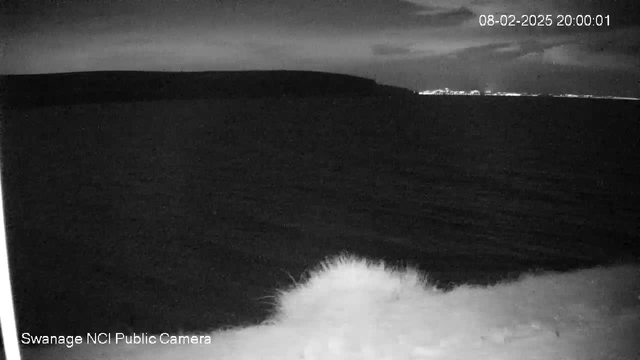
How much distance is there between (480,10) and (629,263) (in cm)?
108

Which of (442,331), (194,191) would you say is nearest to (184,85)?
(194,191)

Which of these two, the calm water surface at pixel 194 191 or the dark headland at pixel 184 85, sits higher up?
the dark headland at pixel 184 85

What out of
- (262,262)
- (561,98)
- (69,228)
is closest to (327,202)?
(262,262)

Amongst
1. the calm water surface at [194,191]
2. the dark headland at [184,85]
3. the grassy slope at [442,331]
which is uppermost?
the dark headland at [184,85]

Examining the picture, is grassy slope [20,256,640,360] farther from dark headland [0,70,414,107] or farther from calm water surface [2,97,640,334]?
dark headland [0,70,414,107]

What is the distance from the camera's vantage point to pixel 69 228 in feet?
8.06

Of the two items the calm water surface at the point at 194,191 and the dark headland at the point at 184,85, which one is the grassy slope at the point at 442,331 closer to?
the calm water surface at the point at 194,191

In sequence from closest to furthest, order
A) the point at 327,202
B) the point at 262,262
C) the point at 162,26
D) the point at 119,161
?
the point at 162,26 → the point at 119,161 → the point at 262,262 → the point at 327,202

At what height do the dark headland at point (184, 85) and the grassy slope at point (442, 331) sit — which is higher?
the dark headland at point (184, 85)

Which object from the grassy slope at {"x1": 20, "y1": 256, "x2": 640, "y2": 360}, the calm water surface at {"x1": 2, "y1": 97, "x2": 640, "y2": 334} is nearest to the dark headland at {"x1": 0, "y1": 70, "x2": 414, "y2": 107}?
the calm water surface at {"x1": 2, "y1": 97, "x2": 640, "y2": 334}

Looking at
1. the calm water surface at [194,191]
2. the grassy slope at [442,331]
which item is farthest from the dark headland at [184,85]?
the grassy slope at [442,331]

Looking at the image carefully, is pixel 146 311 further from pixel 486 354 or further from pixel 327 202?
pixel 327 202

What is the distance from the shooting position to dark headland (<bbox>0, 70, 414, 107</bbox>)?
1.97 metres

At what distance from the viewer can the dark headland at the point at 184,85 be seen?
1.97m
